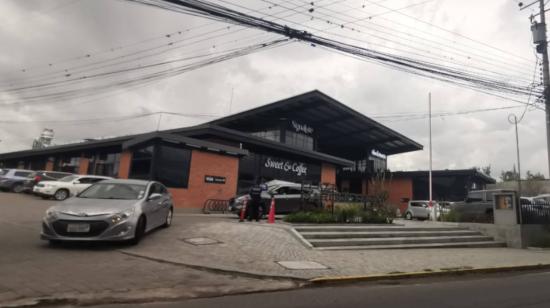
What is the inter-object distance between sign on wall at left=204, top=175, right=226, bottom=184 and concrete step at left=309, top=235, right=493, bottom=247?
12.3 m

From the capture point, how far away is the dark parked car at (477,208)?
57.2 feet

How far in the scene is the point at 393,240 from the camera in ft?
42.1

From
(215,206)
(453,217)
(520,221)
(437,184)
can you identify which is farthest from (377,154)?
(520,221)

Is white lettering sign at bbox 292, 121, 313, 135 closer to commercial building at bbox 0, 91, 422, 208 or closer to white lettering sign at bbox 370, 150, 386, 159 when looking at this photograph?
commercial building at bbox 0, 91, 422, 208

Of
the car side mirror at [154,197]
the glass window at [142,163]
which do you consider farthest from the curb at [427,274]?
the glass window at [142,163]

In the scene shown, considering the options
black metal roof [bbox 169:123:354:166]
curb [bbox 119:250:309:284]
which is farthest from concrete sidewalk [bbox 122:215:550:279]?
black metal roof [bbox 169:123:354:166]

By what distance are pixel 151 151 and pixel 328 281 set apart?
641 inches

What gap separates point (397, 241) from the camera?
1288 cm

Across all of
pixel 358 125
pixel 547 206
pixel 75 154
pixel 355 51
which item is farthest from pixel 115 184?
pixel 358 125

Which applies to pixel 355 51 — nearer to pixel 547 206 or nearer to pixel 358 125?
pixel 547 206

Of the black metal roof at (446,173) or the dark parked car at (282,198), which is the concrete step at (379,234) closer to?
the dark parked car at (282,198)

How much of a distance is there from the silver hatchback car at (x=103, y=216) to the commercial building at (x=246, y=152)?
10824 millimetres

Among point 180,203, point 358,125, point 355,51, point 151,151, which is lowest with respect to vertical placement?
point 180,203

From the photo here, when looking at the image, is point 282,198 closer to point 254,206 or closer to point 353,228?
point 254,206
